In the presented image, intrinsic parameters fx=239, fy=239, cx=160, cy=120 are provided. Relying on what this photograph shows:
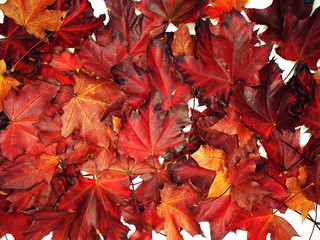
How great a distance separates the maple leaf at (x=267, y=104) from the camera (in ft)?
1.73

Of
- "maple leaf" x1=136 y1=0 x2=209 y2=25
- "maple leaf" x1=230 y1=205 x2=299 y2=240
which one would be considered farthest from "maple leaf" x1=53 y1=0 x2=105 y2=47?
"maple leaf" x1=230 y1=205 x2=299 y2=240

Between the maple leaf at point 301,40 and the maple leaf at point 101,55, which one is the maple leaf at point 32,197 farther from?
the maple leaf at point 301,40

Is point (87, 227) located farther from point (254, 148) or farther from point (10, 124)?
point (254, 148)

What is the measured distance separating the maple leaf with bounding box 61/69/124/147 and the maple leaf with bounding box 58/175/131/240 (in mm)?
124

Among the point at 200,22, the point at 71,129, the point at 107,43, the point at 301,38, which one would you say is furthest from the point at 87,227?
the point at 301,38

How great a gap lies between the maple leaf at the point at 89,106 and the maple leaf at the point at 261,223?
1.31 ft

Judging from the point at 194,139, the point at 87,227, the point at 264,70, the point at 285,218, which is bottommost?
the point at 285,218

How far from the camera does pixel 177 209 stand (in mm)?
571

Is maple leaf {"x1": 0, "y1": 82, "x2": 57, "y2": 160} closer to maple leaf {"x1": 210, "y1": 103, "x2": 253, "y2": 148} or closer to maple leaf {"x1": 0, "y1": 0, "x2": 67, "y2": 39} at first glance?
maple leaf {"x1": 0, "y1": 0, "x2": 67, "y2": 39}

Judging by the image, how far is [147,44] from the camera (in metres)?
0.55

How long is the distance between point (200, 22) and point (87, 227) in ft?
1.75

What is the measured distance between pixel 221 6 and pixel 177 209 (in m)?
0.49

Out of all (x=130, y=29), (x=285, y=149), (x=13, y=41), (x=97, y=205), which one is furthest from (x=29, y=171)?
(x=285, y=149)

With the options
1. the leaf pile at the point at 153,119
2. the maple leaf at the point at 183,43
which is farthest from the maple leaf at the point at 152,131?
the maple leaf at the point at 183,43
